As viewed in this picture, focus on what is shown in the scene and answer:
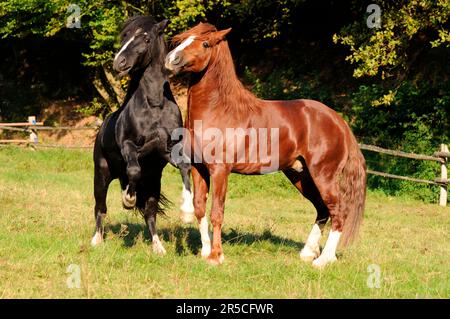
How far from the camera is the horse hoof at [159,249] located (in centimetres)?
747

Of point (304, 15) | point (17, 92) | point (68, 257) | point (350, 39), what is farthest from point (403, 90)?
point (17, 92)

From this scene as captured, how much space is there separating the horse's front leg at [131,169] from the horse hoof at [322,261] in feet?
7.23

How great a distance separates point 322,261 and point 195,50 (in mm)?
2663

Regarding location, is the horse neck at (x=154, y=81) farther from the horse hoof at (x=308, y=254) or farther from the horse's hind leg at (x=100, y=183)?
the horse hoof at (x=308, y=254)

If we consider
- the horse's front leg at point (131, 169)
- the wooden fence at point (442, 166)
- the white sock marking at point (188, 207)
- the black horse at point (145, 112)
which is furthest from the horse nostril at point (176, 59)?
the wooden fence at point (442, 166)

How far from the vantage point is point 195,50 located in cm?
668

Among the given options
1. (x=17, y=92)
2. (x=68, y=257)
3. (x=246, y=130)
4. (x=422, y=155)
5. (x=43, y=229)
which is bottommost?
(x=17, y=92)

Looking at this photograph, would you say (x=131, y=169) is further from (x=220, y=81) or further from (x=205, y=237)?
(x=220, y=81)

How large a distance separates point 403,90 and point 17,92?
59.7ft

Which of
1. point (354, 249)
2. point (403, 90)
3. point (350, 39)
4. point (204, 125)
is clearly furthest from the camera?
point (403, 90)

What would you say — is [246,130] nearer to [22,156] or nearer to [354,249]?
[354,249]

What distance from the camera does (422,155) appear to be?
15977 millimetres

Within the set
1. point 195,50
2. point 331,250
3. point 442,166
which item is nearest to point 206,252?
point 331,250

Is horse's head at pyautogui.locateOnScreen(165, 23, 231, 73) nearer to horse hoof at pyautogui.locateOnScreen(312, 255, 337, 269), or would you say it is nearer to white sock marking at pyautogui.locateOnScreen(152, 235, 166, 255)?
white sock marking at pyautogui.locateOnScreen(152, 235, 166, 255)
